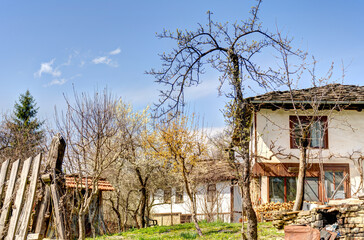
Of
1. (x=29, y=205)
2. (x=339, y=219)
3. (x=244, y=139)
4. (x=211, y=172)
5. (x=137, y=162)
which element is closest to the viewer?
(x=29, y=205)

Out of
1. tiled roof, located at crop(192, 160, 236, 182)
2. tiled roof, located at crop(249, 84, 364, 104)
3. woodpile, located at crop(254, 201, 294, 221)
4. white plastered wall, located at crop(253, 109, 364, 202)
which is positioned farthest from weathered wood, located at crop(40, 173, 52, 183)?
tiled roof, located at crop(192, 160, 236, 182)

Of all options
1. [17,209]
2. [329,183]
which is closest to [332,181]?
[329,183]

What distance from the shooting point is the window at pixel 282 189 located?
17953 mm

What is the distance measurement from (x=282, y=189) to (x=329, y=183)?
2235 millimetres

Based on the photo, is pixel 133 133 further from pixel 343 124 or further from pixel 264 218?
pixel 343 124

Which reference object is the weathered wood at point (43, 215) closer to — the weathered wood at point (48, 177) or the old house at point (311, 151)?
the weathered wood at point (48, 177)

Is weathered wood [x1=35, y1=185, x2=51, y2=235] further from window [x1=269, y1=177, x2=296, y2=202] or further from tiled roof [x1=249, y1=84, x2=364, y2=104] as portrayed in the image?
window [x1=269, y1=177, x2=296, y2=202]

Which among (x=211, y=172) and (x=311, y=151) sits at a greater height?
(x=311, y=151)

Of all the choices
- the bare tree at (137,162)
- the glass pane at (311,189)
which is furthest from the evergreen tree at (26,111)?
the glass pane at (311,189)

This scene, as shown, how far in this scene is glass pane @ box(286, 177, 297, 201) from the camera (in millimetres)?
17938

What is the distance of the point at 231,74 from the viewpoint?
721cm

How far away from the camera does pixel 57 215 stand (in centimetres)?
444

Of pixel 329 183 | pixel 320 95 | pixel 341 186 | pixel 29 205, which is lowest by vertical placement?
pixel 29 205

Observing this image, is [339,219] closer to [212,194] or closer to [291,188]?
[291,188]
